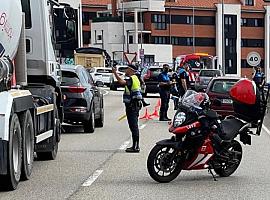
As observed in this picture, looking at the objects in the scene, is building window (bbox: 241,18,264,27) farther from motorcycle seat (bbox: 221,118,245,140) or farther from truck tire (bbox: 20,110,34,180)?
truck tire (bbox: 20,110,34,180)

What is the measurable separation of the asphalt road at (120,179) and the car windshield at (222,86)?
6193 millimetres

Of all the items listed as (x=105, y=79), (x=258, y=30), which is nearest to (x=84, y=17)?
(x=258, y=30)

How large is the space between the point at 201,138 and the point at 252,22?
96.2 m

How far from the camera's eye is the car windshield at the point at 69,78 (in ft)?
63.9

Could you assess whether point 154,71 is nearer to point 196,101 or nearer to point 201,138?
point 196,101

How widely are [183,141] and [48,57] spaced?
3.73 metres

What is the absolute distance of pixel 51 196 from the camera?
1005cm

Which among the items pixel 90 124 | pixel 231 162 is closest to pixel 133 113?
pixel 231 162

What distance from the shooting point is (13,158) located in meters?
10.3

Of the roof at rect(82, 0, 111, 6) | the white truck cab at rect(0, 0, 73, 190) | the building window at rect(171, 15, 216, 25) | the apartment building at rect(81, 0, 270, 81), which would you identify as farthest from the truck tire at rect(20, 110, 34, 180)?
the roof at rect(82, 0, 111, 6)

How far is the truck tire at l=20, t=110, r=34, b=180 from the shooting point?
11103mm

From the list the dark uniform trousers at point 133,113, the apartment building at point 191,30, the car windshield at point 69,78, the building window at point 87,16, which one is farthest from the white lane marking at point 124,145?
the building window at point 87,16

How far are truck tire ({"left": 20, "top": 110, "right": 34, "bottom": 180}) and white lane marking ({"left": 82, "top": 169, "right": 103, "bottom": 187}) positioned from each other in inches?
36.5

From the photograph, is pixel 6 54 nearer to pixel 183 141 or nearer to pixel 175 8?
pixel 183 141
